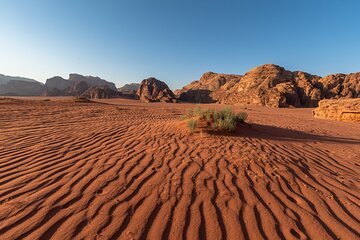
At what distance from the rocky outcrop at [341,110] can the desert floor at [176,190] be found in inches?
398

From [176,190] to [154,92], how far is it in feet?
125

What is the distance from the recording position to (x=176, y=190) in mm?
2965

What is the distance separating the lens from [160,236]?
7.02 ft

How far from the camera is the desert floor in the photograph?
2271 millimetres

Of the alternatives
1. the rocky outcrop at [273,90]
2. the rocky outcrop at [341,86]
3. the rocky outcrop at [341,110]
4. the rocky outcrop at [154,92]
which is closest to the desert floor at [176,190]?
the rocky outcrop at [341,110]

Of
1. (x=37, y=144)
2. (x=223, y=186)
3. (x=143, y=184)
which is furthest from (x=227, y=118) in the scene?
(x=37, y=144)

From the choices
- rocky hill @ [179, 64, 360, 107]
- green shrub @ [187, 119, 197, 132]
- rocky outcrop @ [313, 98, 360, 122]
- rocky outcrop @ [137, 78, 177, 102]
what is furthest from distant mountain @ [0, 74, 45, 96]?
rocky outcrop @ [313, 98, 360, 122]

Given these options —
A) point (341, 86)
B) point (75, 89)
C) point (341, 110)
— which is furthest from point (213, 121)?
point (75, 89)

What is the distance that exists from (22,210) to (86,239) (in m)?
1.05

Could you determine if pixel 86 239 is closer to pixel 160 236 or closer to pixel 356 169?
pixel 160 236

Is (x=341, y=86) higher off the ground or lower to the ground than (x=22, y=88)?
higher

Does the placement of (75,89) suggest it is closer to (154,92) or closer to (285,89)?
(154,92)

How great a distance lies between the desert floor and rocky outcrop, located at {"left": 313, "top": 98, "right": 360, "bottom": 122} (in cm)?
1011

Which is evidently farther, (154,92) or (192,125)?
(154,92)
